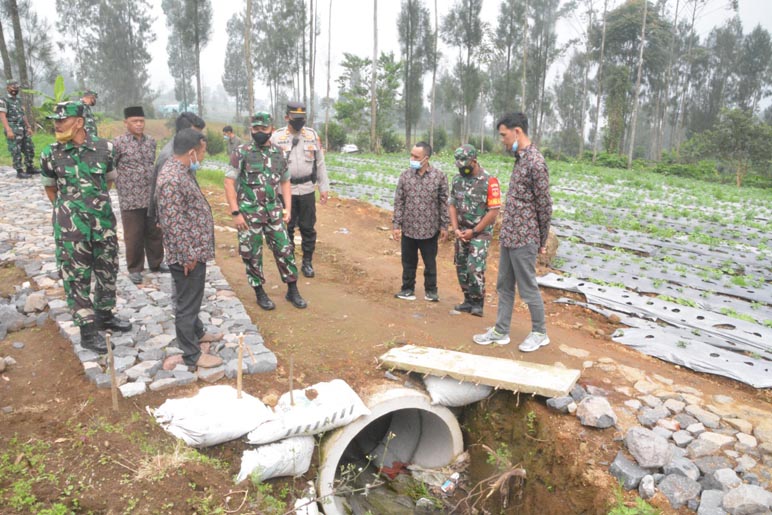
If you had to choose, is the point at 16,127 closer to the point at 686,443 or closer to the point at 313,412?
the point at 313,412

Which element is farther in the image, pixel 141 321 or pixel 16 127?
pixel 16 127

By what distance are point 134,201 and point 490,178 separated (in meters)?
3.48

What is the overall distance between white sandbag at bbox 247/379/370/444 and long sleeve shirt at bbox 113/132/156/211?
2727 mm

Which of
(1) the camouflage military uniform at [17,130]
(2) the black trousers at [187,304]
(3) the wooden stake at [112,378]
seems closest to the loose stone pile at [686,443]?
(2) the black trousers at [187,304]

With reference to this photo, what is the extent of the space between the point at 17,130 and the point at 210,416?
28.9 feet

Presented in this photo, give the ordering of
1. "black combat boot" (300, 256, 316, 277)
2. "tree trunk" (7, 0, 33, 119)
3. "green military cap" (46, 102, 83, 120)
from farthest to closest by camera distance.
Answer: "tree trunk" (7, 0, 33, 119)
"black combat boot" (300, 256, 316, 277)
"green military cap" (46, 102, 83, 120)

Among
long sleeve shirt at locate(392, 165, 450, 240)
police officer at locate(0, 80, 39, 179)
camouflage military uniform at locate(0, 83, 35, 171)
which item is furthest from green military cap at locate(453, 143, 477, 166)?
camouflage military uniform at locate(0, 83, 35, 171)

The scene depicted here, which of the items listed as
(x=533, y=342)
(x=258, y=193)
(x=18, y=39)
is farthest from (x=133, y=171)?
(x=18, y=39)

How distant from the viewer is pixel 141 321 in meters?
4.44

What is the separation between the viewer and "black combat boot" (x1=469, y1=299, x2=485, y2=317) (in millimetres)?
5406

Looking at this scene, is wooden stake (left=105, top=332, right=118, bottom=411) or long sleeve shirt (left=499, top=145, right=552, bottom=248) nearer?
wooden stake (left=105, top=332, right=118, bottom=411)

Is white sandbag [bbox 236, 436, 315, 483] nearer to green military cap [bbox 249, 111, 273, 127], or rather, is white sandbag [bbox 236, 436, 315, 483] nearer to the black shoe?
green military cap [bbox 249, 111, 273, 127]

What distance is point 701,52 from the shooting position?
36.1 metres

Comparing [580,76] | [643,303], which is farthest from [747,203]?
[580,76]
